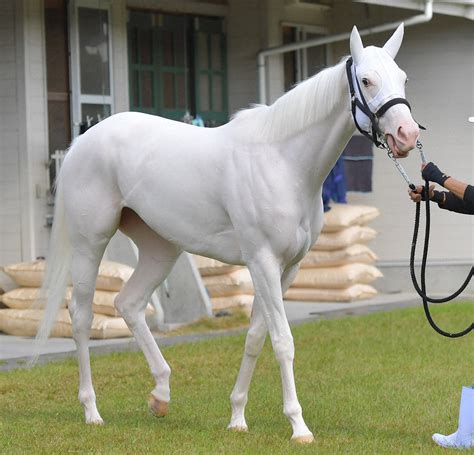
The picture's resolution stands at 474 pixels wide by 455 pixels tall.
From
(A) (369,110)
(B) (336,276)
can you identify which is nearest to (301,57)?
(B) (336,276)

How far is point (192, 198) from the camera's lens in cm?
616

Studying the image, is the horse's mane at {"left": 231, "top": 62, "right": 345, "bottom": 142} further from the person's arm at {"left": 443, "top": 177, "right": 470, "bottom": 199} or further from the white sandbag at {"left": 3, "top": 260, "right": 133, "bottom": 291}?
the white sandbag at {"left": 3, "top": 260, "right": 133, "bottom": 291}

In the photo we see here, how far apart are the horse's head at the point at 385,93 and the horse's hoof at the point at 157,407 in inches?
81.2

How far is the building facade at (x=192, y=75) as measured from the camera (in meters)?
11.4

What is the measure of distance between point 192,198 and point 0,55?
19.0 ft

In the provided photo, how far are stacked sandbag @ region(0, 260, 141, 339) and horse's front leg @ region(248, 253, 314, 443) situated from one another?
167 inches

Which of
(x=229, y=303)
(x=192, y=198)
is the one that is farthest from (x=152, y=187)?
(x=229, y=303)

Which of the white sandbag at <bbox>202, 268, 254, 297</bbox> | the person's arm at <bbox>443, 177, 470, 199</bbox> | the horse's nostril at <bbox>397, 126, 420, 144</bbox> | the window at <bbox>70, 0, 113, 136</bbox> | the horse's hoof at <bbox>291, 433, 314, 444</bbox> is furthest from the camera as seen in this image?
the window at <bbox>70, 0, 113, 136</bbox>

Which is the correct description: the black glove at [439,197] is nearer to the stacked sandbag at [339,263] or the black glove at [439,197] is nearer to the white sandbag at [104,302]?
the white sandbag at [104,302]

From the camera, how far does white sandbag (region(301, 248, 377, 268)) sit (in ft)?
Answer: 43.1

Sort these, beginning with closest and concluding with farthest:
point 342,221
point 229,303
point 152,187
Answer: point 152,187
point 229,303
point 342,221

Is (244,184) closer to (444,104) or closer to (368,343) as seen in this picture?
(368,343)

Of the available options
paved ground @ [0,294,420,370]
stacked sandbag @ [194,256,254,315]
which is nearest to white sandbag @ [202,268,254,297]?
stacked sandbag @ [194,256,254,315]

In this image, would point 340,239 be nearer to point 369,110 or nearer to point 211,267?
point 211,267
